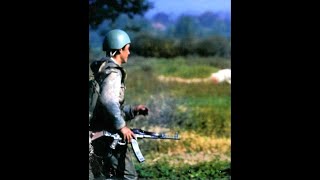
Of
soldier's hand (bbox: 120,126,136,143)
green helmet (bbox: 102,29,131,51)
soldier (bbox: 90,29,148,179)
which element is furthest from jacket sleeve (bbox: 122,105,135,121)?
green helmet (bbox: 102,29,131,51)

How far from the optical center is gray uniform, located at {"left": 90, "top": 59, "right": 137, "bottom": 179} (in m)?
4.37

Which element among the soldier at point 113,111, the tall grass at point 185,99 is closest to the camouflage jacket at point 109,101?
the soldier at point 113,111

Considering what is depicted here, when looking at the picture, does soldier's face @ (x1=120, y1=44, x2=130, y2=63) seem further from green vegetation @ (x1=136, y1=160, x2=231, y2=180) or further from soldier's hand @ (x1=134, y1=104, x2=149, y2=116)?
green vegetation @ (x1=136, y1=160, x2=231, y2=180)

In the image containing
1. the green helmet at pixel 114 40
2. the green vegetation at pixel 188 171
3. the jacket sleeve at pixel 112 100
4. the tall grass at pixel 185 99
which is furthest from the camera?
the tall grass at pixel 185 99

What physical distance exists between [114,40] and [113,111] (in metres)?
0.50

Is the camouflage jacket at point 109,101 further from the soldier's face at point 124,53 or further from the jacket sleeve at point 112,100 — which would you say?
the soldier's face at point 124,53

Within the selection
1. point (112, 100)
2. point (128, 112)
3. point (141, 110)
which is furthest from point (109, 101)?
point (141, 110)

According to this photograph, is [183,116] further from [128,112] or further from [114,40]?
[114,40]

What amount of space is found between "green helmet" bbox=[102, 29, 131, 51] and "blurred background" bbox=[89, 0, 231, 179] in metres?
0.08

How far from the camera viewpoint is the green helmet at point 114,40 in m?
4.46
